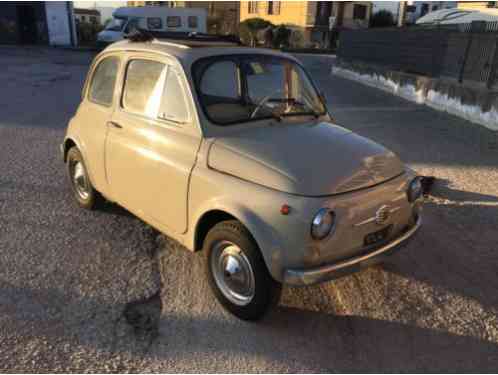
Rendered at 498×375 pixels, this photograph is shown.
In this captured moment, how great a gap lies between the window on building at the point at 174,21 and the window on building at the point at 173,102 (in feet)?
86.6

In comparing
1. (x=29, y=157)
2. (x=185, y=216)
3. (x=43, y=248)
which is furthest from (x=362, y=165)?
(x=29, y=157)

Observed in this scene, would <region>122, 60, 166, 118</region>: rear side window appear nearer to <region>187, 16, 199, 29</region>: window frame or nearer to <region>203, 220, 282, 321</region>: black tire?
<region>203, 220, 282, 321</region>: black tire

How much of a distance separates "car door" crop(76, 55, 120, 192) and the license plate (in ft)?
8.75

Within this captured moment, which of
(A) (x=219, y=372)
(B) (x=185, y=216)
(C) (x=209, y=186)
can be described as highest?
(C) (x=209, y=186)

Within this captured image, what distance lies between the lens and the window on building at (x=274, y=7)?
45.8 m

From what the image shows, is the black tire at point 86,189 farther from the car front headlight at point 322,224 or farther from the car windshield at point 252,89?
the car front headlight at point 322,224

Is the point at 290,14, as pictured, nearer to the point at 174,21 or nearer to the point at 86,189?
the point at 174,21

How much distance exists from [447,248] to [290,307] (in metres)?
1.98

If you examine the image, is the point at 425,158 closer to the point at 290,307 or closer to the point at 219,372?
the point at 290,307

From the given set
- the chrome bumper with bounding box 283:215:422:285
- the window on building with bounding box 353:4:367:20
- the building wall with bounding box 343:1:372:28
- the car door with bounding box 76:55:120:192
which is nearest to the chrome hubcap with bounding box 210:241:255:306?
the chrome bumper with bounding box 283:215:422:285

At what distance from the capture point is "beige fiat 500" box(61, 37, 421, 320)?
2.81 m

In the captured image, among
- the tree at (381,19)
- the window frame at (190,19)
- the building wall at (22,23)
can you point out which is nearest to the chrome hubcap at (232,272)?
the window frame at (190,19)

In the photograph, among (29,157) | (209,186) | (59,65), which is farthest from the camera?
(59,65)

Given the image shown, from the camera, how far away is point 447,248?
14.1 feet
